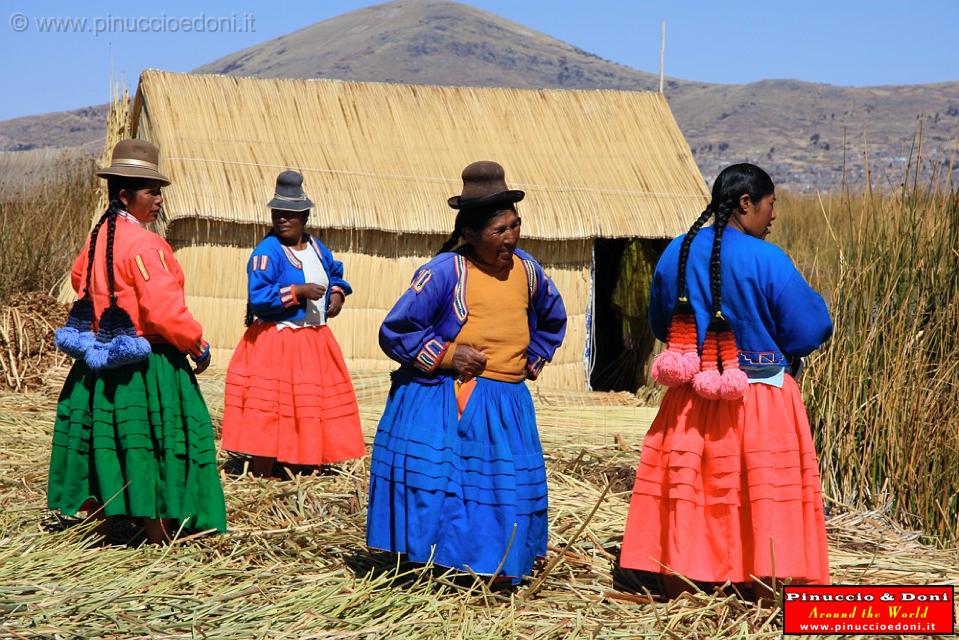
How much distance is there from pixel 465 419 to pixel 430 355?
260 mm

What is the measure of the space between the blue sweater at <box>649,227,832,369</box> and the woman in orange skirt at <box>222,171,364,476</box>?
2.59 metres

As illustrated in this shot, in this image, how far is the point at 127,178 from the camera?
185 inches

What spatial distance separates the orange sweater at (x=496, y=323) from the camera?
13.9 feet

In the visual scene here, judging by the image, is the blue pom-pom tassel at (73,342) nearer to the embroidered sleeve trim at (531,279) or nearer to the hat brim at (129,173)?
the hat brim at (129,173)

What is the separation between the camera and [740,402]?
13.7 ft

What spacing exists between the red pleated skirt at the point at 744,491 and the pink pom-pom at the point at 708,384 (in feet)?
0.38

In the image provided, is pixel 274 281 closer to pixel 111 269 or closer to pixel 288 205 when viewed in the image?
pixel 288 205

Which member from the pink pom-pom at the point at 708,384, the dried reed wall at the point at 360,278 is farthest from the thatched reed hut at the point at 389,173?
the pink pom-pom at the point at 708,384

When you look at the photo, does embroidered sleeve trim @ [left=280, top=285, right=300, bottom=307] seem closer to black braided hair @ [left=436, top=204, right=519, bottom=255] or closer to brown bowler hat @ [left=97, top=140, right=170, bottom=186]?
brown bowler hat @ [left=97, top=140, right=170, bottom=186]

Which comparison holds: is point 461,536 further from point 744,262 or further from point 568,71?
point 568,71

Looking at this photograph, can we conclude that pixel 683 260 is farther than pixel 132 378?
No

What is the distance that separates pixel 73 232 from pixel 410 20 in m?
91.1

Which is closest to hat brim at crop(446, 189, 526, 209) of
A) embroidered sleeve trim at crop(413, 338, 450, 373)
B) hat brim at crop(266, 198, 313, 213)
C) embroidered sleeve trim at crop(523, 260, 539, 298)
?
embroidered sleeve trim at crop(523, 260, 539, 298)

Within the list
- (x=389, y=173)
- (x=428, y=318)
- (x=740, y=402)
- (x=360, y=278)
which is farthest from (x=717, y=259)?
(x=389, y=173)
